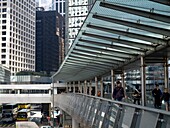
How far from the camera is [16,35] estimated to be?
114375mm

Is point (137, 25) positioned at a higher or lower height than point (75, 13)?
lower

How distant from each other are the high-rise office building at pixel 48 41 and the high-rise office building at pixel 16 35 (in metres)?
22.4

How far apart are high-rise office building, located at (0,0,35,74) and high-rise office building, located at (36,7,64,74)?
73.6ft

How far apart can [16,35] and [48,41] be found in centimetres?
5009

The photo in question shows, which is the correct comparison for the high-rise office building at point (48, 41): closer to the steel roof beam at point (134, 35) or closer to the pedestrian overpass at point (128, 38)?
the pedestrian overpass at point (128, 38)

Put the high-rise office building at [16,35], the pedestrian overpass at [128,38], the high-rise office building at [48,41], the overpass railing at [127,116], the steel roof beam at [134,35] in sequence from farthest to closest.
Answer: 1. the high-rise office building at [48,41]
2. the high-rise office building at [16,35]
3. the steel roof beam at [134,35]
4. the pedestrian overpass at [128,38]
5. the overpass railing at [127,116]

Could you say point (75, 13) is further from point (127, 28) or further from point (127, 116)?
point (127, 116)

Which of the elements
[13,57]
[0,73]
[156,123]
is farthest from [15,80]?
[156,123]

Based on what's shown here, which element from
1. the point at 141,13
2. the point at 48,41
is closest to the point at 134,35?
the point at 141,13

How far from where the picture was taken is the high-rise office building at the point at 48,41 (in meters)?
156

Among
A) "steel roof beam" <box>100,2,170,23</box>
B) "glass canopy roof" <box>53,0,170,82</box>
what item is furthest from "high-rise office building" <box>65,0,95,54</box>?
"steel roof beam" <box>100,2,170,23</box>

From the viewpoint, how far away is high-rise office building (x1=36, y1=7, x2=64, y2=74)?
512 feet

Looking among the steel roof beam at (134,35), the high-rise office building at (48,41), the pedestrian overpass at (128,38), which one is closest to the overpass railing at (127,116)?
the pedestrian overpass at (128,38)

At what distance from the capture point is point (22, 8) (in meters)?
124
